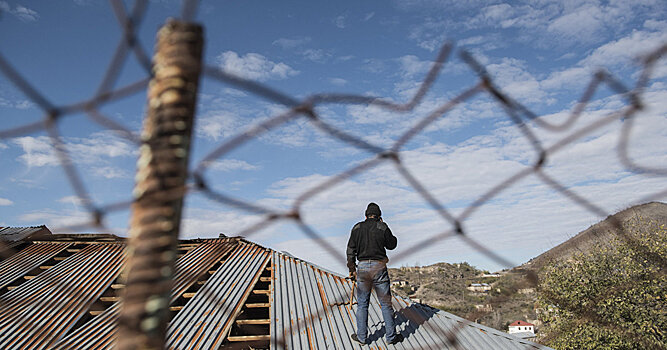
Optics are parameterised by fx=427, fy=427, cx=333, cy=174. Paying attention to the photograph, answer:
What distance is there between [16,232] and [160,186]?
654 inches

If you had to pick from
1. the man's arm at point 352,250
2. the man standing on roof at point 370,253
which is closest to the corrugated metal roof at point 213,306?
the man standing on roof at point 370,253

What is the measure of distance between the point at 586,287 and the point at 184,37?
995 inches

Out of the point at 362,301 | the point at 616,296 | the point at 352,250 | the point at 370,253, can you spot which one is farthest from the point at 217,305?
the point at 616,296

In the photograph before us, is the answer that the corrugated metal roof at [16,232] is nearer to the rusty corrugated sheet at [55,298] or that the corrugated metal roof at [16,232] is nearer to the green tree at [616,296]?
the rusty corrugated sheet at [55,298]

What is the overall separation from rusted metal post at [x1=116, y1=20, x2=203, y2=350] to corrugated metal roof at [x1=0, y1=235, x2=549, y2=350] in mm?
5723

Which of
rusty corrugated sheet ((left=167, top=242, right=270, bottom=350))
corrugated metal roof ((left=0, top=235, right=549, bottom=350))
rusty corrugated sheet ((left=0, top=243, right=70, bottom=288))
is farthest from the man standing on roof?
rusty corrugated sheet ((left=0, top=243, right=70, bottom=288))

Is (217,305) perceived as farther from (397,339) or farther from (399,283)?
(399,283)

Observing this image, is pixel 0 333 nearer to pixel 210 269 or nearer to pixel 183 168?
pixel 210 269

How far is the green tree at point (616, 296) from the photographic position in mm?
18891

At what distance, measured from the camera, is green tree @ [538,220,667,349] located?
18891 mm

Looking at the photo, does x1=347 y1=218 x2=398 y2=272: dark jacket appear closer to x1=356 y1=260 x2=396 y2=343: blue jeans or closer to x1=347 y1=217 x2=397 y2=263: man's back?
x1=347 y1=217 x2=397 y2=263: man's back

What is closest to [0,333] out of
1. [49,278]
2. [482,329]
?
[49,278]

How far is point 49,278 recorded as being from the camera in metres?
9.95

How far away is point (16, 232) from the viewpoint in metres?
13.8
